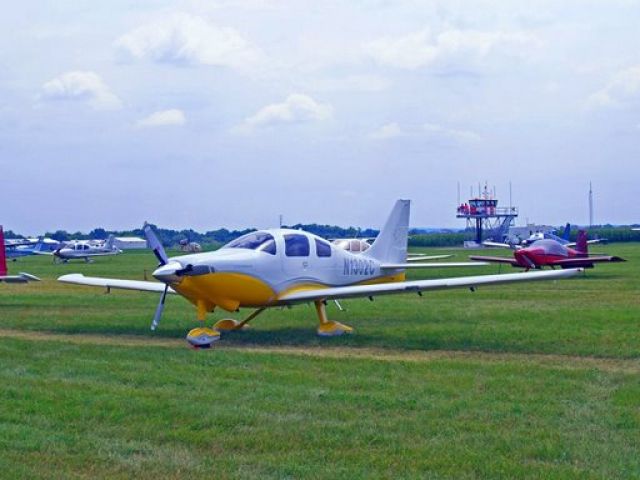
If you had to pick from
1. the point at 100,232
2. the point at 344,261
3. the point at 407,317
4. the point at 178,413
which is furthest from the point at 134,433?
the point at 100,232

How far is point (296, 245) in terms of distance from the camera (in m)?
16.5

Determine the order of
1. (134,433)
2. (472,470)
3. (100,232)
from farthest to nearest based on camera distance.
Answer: (100,232)
(134,433)
(472,470)

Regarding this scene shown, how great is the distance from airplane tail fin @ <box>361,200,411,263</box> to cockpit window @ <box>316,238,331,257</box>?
6.78ft

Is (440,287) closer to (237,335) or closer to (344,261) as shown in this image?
(344,261)

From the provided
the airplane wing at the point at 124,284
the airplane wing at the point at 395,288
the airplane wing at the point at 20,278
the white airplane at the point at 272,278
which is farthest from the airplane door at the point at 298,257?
the airplane wing at the point at 20,278

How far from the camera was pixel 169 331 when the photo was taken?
54.6 feet

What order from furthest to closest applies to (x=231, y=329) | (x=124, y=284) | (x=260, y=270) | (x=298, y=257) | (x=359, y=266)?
(x=124, y=284) < (x=359, y=266) < (x=231, y=329) < (x=298, y=257) < (x=260, y=270)

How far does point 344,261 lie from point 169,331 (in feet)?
10.7

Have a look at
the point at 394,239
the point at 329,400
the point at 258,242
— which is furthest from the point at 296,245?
the point at 329,400

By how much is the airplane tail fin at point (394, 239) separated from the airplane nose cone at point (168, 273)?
5.23 metres

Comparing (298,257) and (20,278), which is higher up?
(298,257)

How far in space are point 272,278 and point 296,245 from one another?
876 millimetres

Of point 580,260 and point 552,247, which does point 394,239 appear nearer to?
point 580,260

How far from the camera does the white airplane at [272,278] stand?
14883 millimetres
